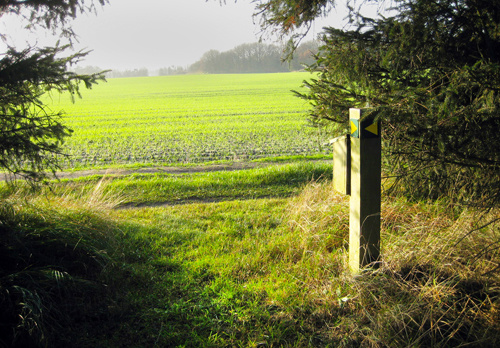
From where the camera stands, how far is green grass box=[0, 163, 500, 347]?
3.13 m

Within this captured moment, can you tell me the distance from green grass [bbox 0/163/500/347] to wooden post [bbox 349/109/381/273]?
0.22 m

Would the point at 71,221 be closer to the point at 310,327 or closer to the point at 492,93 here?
the point at 310,327

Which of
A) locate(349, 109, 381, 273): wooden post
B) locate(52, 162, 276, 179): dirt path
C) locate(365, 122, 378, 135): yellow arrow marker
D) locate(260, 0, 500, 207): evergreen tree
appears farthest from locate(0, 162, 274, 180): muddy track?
locate(365, 122, 378, 135): yellow arrow marker

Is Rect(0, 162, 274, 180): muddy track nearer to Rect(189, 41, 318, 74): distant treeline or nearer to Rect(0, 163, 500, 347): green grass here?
Rect(0, 163, 500, 347): green grass

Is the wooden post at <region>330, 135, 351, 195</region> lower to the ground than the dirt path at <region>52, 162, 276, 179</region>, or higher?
higher

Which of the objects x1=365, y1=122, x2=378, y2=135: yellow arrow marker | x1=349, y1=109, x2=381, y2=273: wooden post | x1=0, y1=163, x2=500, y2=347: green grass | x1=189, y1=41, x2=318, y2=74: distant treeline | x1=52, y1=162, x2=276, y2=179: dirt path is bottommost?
x1=52, y1=162, x2=276, y2=179: dirt path

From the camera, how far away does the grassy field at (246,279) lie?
3.12 metres

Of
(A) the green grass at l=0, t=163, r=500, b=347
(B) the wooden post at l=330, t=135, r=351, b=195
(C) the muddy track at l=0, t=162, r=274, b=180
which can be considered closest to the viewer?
(A) the green grass at l=0, t=163, r=500, b=347

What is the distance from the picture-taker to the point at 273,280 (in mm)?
4059

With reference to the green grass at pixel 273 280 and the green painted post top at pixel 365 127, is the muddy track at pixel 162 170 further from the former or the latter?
the green painted post top at pixel 365 127

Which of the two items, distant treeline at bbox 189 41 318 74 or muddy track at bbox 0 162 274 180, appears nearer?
muddy track at bbox 0 162 274 180

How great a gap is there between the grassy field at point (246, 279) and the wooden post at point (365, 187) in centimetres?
23

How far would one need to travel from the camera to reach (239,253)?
471cm

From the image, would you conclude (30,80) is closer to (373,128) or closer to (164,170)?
(373,128)
